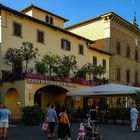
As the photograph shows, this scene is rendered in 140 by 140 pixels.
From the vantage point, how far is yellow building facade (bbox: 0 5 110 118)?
24.9 meters

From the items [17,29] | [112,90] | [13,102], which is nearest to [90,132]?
[112,90]

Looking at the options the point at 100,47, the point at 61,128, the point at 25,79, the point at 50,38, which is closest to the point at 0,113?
the point at 61,128

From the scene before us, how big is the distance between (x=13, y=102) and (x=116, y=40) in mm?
21939

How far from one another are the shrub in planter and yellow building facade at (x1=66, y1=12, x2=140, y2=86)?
71.3ft

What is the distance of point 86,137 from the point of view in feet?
45.2

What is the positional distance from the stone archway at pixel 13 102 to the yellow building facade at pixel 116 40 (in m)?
18.2

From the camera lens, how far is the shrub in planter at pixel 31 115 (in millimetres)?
21719

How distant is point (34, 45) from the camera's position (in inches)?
1182

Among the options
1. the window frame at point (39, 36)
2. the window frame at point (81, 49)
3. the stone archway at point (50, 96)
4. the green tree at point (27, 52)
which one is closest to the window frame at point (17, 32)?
the green tree at point (27, 52)

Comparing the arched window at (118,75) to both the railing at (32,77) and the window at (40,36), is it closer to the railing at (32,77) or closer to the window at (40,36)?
the railing at (32,77)

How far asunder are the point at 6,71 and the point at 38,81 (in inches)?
114

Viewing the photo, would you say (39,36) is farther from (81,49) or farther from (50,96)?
(81,49)

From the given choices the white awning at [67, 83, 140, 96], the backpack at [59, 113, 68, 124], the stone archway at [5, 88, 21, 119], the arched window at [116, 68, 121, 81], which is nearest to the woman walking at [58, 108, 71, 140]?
the backpack at [59, 113, 68, 124]

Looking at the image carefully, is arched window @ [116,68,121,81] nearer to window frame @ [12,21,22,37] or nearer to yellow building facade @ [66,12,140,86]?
yellow building facade @ [66,12,140,86]
